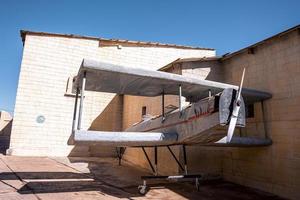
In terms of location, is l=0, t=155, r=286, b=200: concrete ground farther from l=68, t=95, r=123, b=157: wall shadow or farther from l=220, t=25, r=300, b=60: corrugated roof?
l=68, t=95, r=123, b=157: wall shadow

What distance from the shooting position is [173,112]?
702 cm

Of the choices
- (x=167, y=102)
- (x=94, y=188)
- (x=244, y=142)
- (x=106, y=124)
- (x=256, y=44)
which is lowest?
(x=94, y=188)

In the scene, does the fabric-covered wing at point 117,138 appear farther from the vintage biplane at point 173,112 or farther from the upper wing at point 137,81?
the upper wing at point 137,81

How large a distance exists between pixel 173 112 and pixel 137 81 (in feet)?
4.50

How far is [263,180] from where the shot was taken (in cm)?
763

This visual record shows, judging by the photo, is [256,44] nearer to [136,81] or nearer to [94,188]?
[136,81]

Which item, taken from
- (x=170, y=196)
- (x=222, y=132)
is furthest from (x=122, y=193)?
(x=222, y=132)

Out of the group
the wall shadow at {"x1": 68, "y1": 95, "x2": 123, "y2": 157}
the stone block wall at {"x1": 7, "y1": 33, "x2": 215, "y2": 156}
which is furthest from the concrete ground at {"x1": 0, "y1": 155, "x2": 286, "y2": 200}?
the wall shadow at {"x1": 68, "y1": 95, "x2": 123, "y2": 157}

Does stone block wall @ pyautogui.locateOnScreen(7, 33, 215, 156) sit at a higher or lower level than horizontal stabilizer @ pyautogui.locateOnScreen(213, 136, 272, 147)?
higher

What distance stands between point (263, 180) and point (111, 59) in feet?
41.0

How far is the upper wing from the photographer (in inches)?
232

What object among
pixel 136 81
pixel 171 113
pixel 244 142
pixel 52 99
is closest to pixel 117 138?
pixel 136 81

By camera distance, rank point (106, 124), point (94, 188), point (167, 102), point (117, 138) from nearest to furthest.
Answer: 1. point (117, 138)
2. point (94, 188)
3. point (167, 102)
4. point (106, 124)

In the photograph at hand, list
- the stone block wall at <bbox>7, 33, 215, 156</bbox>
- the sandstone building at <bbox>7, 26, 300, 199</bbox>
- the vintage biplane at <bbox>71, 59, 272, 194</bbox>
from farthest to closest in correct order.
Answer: the stone block wall at <bbox>7, 33, 215, 156</bbox> → the sandstone building at <bbox>7, 26, 300, 199</bbox> → the vintage biplane at <bbox>71, 59, 272, 194</bbox>
